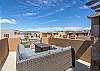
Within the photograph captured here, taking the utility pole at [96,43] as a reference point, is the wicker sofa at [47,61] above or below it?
below

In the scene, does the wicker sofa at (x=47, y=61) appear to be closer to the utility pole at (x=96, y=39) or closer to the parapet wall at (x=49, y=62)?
the parapet wall at (x=49, y=62)

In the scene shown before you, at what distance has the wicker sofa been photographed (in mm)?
3432

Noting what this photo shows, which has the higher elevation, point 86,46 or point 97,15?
point 97,15

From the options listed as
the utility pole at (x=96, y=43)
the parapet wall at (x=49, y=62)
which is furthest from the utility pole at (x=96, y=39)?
the parapet wall at (x=49, y=62)

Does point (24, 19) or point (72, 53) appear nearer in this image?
point (72, 53)

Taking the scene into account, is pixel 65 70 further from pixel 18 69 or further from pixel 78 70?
pixel 18 69

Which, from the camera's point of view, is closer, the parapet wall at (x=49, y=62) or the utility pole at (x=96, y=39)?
the utility pole at (x=96, y=39)

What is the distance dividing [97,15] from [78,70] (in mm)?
2579

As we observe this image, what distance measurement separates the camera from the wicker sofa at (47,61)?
11.3 ft

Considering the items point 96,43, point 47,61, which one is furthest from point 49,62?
point 96,43

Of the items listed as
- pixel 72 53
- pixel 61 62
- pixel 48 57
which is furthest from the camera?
pixel 72 53

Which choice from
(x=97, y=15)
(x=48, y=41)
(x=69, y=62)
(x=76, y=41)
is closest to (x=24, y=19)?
(x=48, y=41)

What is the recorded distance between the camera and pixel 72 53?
5676 millimetres

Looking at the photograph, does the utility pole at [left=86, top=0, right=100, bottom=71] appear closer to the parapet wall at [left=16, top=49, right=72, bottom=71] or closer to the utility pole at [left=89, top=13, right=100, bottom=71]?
the utility pole at [left=89, top=13, right=100, bottom=71]
